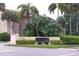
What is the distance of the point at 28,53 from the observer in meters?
14.4

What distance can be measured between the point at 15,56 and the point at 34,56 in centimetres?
43

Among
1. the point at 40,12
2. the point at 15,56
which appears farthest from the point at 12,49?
the point at 40,12

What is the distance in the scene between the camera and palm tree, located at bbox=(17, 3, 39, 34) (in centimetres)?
1436

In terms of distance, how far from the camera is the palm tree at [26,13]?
1436 centimetres

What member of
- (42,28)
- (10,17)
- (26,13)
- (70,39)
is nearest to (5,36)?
(10,17)

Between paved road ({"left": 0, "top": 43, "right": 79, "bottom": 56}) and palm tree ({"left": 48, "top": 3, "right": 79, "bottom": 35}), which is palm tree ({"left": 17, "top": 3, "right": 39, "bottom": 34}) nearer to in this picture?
palm tree ({"left": 48, "top": 3, "right": 79, "bottom": 35})

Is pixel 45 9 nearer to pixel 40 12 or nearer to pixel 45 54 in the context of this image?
pixel 40 12

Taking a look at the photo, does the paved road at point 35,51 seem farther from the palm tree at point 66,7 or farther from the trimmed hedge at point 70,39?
the palm tree at point 66,7

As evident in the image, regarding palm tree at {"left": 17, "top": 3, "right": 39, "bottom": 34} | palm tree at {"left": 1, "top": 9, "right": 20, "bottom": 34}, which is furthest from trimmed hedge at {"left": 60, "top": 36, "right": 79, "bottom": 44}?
palm tree at {"left": 1, "top": 9, "right": 20, "bottom": 34}

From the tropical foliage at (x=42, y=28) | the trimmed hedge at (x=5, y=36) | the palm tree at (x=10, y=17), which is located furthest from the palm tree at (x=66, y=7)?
the trimmed hedge at (x=5, y=36)

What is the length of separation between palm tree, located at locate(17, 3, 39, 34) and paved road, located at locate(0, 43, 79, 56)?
1.56 feet

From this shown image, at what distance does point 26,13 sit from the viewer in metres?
14.4

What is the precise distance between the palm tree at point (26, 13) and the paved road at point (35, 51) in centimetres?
48

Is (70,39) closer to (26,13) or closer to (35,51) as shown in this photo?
(35,51)
